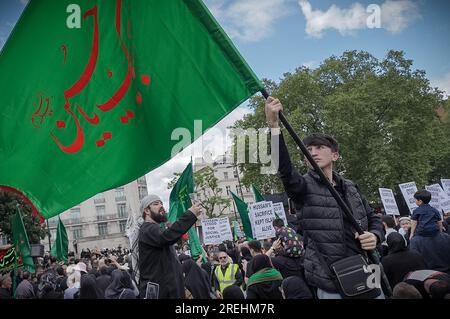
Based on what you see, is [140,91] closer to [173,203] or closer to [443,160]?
[173,203]

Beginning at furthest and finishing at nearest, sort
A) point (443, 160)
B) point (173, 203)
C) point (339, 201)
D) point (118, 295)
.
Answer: point (443, 160), point (173, 203), point (118, 295), point (339, 201)

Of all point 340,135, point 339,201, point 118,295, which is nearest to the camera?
point 339,201

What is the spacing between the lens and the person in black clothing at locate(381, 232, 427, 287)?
5.18m

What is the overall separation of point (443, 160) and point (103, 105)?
47.3 meters

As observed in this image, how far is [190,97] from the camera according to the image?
3416 mm

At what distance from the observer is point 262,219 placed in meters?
11.4

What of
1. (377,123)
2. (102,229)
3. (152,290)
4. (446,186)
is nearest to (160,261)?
(152,290)

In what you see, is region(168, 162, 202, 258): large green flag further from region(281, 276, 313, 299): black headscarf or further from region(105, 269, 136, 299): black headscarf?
region(281, 276, 313, 299): black headscarf

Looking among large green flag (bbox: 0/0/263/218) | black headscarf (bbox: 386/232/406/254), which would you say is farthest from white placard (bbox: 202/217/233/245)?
large green flag (bbox: 0/0/263/218)

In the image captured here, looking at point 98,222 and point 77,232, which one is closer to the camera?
point 77,232

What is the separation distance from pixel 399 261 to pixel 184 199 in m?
5.57

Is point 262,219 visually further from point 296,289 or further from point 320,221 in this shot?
point 320,221

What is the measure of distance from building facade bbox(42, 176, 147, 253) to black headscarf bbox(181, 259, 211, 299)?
2985 inches
